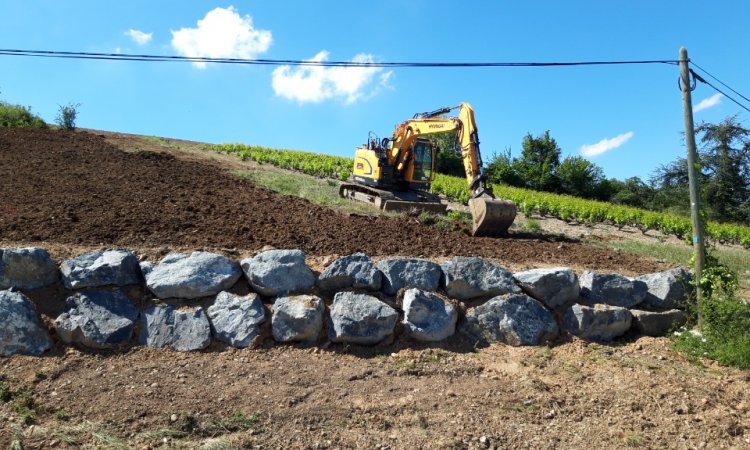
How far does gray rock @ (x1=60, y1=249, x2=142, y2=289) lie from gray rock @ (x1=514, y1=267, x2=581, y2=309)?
164 inches

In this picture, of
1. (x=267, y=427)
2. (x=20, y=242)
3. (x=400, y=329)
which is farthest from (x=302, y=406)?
(x=20, y=242)

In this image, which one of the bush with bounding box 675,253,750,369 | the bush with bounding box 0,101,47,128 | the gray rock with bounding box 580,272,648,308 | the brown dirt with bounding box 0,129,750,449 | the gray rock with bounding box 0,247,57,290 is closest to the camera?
the brown dirt with bounding box 0,129,750,449

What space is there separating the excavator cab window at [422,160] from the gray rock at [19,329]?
11.1 metres

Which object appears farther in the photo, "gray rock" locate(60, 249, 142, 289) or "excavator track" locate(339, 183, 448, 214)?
"excavator track" locate(339, 183, 448, 214)

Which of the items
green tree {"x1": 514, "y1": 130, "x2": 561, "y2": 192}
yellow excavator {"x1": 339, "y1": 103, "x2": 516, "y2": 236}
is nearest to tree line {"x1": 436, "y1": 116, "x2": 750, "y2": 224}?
green tree {"x1": 514, "y1": 130, "x2": 561, "y2": 192}

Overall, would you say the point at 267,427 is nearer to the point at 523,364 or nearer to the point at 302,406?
the point at 302,406

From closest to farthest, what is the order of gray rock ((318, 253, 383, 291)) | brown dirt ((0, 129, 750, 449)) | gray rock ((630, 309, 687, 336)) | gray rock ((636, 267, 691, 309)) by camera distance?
brown dirt ((0, 129, 750, 449))
gray rock ((318, 253, 383, 291))
gray rock ((630, 309, 687, 336))
gray rock ((636, 267, 691, 309))

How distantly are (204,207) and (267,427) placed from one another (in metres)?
5.42

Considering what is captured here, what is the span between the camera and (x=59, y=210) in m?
7.56

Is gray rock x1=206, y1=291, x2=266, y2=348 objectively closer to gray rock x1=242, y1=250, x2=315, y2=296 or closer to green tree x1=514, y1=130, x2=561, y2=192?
gray rock x1=242, y1=250, x2=315, y2=296

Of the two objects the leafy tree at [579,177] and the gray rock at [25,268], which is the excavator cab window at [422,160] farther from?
the leafy tree at [579,177]

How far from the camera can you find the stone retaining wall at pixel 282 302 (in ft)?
16.8

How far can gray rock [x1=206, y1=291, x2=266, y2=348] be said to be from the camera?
17.1 ft

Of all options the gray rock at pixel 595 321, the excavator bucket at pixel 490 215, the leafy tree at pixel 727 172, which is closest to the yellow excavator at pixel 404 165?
the excavator bucket at pixel 490 215
